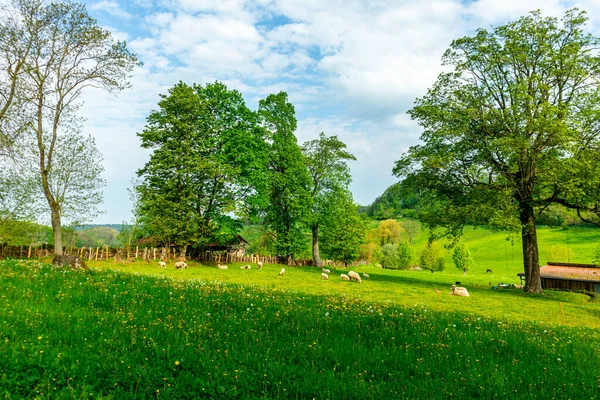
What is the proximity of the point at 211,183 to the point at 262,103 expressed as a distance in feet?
50.4

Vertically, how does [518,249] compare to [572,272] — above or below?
above

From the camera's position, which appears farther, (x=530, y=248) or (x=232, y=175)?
(x=232, y=175)

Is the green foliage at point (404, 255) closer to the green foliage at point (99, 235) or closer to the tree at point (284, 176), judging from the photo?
the tree at point (284, 176)

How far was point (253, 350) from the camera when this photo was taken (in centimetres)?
677

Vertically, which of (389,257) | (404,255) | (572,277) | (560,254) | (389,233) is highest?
(389,233)

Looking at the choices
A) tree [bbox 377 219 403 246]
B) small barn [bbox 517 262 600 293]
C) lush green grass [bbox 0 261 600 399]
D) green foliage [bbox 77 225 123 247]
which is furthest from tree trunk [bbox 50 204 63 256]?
tree [bbox 377 219 403 246]

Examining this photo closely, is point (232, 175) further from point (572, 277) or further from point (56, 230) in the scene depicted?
point (572, 277)

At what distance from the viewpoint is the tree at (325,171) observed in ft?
167

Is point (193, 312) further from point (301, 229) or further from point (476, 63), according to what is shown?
point (301, 229)

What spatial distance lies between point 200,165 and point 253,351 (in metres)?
33.1

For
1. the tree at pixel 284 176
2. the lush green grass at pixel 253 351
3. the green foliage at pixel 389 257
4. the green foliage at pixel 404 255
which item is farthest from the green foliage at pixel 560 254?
the lush green grass at pixel 253 351

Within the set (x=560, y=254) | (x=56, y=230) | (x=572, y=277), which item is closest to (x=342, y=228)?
(x=572, y=277)

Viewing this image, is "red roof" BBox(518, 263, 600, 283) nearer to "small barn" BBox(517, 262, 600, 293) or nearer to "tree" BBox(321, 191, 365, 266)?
"small barn" BBox(517, 262, 600, 293)

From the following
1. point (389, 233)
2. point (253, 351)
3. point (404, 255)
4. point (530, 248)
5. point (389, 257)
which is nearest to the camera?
point (253, 351)
